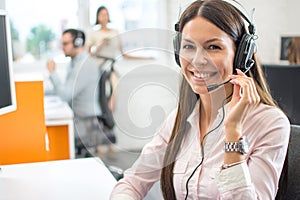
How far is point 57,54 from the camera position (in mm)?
3895

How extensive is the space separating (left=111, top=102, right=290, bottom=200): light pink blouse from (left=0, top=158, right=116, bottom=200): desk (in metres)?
0.13

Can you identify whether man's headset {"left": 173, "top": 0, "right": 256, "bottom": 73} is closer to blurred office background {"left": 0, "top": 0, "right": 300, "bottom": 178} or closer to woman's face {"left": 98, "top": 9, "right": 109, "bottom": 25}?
blurred office background {"left": 0, "top": 0, "right": 300, "bottom": 178}

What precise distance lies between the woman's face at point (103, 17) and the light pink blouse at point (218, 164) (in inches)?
109

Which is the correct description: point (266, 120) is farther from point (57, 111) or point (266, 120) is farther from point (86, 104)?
point (57, 111)

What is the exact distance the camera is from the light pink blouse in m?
0.97

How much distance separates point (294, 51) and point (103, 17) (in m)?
1.68

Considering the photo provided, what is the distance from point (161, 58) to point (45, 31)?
3.18 metres

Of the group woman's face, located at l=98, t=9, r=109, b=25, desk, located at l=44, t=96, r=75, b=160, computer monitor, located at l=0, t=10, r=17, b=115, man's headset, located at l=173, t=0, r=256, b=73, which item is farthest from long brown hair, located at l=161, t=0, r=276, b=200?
woman's face, located at l=98, t=9, r=109, b=25

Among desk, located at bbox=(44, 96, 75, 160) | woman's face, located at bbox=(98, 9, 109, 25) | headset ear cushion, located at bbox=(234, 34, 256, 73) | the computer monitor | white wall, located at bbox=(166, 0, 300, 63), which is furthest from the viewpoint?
white wall, located at bbox=(166, 0, 300, 63)

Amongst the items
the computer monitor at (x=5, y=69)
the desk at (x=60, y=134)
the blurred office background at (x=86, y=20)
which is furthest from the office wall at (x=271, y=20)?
the computer monitor at (x=5, y=69)

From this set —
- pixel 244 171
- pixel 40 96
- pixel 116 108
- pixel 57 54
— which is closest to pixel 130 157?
pixel 116 108

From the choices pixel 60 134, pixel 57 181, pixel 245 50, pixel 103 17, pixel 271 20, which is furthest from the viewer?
pixel 271 20

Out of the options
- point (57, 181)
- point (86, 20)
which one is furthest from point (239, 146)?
point (86, 20)

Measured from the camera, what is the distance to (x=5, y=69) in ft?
4.60
